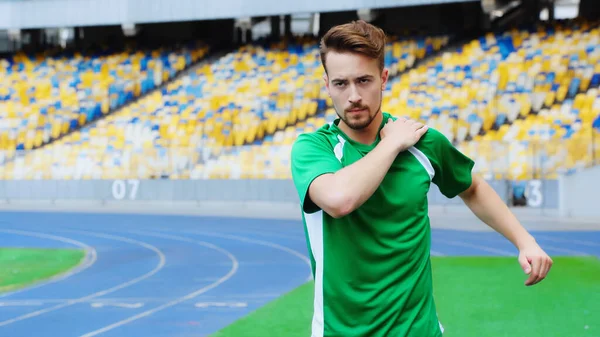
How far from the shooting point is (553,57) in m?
28.8

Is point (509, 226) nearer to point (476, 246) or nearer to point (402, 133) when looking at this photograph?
point (402, 133)

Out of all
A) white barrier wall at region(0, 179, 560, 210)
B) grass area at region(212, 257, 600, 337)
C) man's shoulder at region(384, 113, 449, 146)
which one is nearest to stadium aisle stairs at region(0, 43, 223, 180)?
white barrier wall at region(0, 179, 560, 210)

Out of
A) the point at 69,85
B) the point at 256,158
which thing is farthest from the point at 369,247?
the point at 69,85

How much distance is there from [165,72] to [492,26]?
13722 millimetres

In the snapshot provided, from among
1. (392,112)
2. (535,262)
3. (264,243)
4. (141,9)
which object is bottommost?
(264,243)

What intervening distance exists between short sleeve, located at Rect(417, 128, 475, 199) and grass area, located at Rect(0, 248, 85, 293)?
29.4 feet

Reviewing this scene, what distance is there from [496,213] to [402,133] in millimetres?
548

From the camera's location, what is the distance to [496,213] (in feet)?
10.0

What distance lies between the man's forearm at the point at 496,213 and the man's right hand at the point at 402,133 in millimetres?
389

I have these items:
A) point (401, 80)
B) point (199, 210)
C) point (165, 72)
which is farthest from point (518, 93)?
point (165, 72)

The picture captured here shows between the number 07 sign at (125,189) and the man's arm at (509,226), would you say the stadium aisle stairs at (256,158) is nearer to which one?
the number 07 sign at (125,189)

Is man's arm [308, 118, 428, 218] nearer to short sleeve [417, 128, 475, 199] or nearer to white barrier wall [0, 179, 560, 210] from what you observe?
short sleeve [417, 128, 475, 199]

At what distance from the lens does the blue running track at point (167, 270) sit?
28.7 ft

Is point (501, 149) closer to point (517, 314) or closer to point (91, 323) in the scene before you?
point (517, 314)
